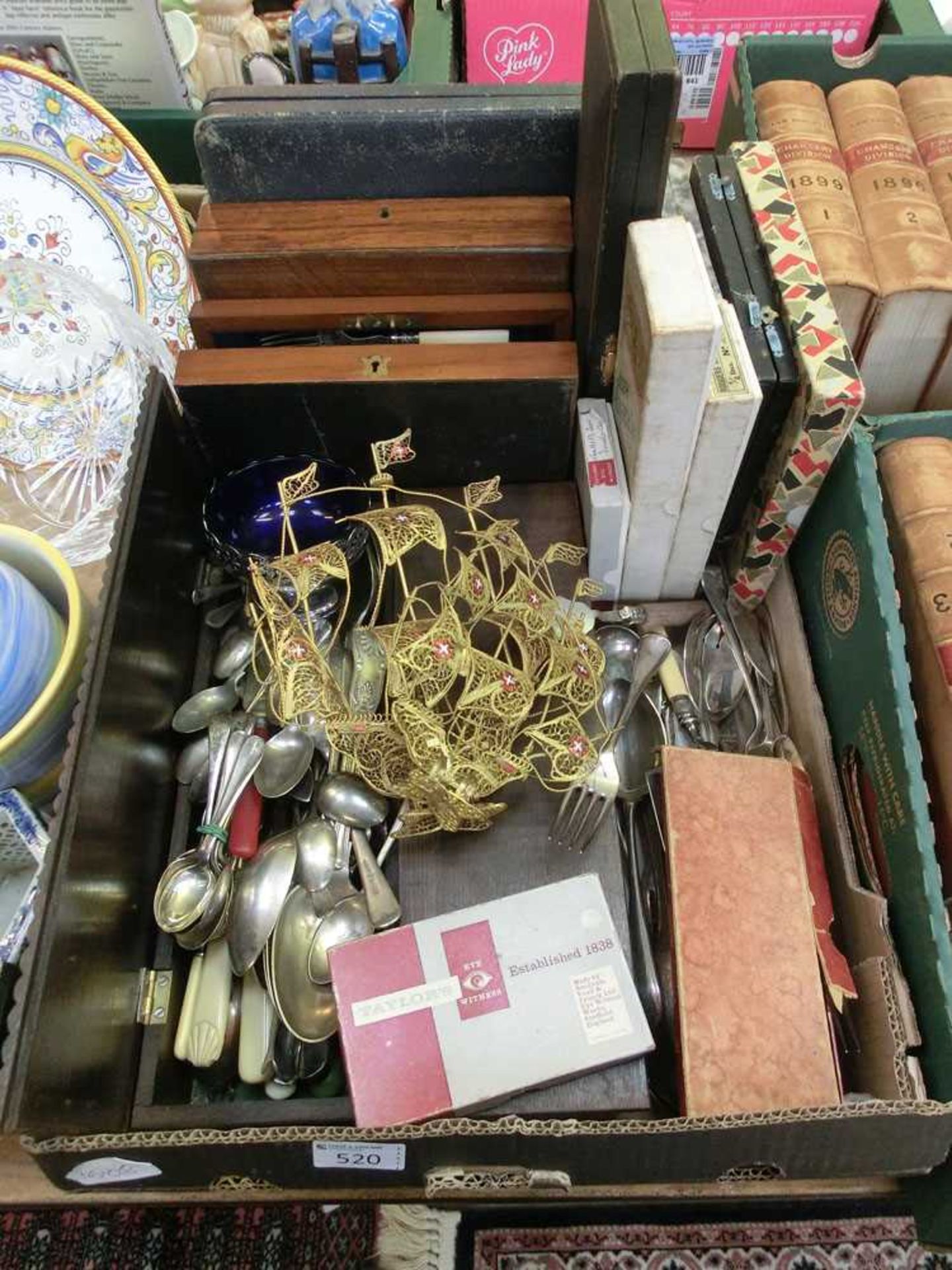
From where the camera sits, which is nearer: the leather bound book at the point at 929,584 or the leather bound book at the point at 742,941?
the leather bound book at the point at 742,941

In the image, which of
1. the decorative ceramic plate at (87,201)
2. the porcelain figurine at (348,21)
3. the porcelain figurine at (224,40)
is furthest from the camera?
the porcelain figurine at (224,40)

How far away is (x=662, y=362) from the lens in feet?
2.05

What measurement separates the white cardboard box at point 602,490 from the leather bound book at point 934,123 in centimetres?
46

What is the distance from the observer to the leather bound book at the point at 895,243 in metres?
0.84

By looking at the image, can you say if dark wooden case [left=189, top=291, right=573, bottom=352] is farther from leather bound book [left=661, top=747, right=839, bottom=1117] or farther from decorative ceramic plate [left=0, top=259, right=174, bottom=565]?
leather bound book [left=661, top=747, right=839, bottom=1117]

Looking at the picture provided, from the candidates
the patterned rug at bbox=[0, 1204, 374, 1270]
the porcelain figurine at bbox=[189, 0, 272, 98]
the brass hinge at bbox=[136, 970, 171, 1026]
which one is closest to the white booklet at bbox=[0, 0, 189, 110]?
the porcelain figurine at bbox=[189, 0, 272, 98]

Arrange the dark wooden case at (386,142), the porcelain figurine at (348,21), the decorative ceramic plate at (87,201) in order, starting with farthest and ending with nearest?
the porcelain figurine at (348,21)
the decorative ceramic plate at (87,201)
the dark wooden case at (386,142)

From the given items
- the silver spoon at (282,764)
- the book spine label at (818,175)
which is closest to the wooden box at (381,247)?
the book spine label at (818,175)

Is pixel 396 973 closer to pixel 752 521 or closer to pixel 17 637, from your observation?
pixel 17 637

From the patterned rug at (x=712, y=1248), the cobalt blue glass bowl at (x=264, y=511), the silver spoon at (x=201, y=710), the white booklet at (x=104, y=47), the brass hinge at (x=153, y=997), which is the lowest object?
the patterned rug at (x=712, y=1248)

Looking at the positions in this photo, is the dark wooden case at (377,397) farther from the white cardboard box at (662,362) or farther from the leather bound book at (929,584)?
the leather bound book at (929,584)

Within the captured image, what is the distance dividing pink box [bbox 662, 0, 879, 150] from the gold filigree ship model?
0.78 meters

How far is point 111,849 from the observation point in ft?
2.11

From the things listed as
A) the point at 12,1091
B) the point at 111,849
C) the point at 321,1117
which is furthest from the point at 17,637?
the point at 321,1117
